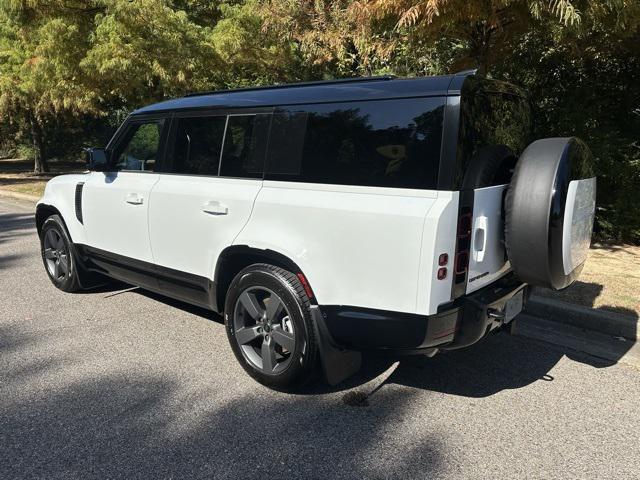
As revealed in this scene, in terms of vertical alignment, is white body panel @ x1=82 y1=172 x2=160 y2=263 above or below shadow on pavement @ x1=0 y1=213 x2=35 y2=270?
above

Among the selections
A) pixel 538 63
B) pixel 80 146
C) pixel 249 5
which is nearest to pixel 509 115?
pixel 538 63

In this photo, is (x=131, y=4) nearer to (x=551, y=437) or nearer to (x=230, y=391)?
(x=230, y=391)

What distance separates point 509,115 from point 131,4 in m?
8.04

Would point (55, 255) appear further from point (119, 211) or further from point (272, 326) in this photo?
point (272, 326)

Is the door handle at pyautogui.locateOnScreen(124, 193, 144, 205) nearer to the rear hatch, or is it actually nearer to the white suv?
the white suv

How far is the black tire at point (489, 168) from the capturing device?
2719 millimetres

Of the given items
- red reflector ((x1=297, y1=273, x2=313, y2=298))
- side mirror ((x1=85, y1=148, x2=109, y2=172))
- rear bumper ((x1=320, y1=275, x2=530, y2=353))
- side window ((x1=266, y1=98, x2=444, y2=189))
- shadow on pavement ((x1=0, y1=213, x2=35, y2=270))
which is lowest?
shadow on pavement ((x1=0, y1=213, x2=35, y2=270))

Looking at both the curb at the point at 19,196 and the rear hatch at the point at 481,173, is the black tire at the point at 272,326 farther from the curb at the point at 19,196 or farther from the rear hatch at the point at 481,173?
the curb at the point at 19,196

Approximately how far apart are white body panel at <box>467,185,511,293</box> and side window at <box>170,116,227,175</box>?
185 centimetres

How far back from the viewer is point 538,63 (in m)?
7.69

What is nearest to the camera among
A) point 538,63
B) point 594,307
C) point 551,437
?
point 551,437

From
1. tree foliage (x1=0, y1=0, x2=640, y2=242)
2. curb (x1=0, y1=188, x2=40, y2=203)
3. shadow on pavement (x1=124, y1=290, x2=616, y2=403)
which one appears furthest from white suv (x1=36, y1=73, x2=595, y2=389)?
curb (x1=0, y1=188, x2=40, y2=203)

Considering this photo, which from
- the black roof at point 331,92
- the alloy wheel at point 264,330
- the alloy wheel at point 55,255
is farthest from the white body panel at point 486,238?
the alloy wheel at point 55,255

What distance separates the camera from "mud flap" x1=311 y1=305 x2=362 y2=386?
3029 mm
